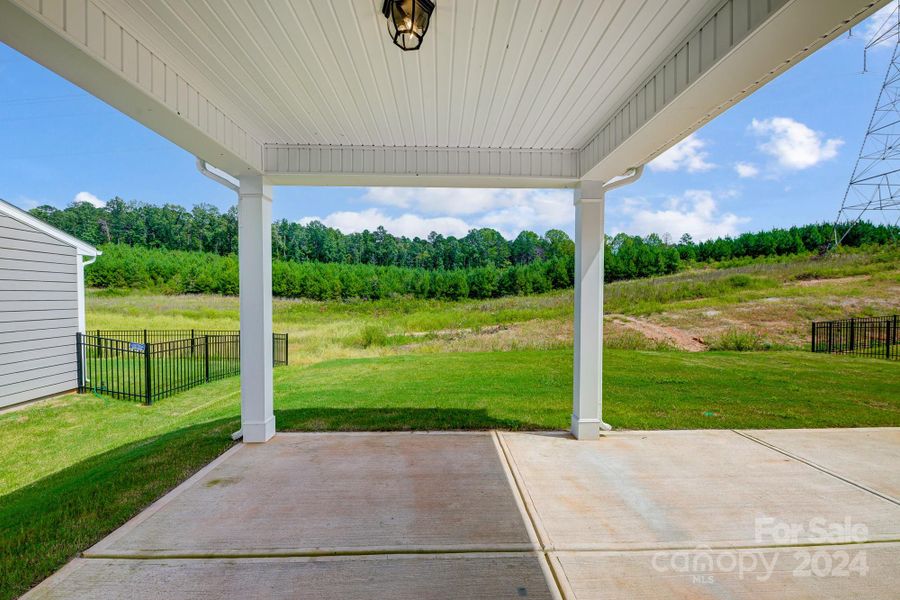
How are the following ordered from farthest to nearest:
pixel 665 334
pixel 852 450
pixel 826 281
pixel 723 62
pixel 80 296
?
pixel 665 334, pixel 826 281, pixel 80 296, pixel 852 450, pixel 723 62

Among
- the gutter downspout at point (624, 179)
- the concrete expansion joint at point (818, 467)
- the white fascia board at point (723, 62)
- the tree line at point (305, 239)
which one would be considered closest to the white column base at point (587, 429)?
the gutter downspout at point (624, 179)

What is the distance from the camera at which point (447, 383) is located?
6.21 m

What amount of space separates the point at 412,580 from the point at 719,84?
2.90 m

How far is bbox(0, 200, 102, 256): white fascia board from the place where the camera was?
16.9 ft

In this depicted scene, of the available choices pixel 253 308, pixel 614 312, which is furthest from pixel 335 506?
pixel 614 312

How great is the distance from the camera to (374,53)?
2.21 m

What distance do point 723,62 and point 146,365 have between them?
6799mm

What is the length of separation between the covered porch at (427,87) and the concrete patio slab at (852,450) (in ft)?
5.41

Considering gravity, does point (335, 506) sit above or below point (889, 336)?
below

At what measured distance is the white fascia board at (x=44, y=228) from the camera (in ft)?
16.9

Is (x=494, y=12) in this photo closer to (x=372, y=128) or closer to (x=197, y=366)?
(x=372, y=128)

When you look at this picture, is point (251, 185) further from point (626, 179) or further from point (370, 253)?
point (370, 253)

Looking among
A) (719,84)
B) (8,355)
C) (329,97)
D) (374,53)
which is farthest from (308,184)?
(8,355)

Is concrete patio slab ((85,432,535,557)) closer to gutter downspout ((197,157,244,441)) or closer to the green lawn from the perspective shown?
gutter downspout ((197,157,244,441))
